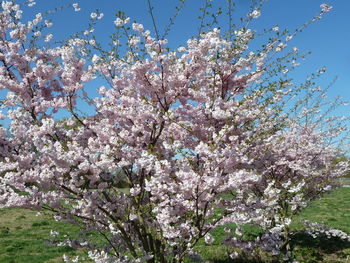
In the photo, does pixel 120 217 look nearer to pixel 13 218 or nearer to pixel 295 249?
pixel 295 249

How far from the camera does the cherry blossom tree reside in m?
4.57

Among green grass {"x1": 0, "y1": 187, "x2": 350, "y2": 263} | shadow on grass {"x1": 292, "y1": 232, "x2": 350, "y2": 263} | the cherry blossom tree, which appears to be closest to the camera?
the cherry blossom tree

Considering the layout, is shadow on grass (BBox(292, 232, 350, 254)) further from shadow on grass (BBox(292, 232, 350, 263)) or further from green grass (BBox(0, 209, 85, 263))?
green grass (BBox(0, 209, 85, 263))

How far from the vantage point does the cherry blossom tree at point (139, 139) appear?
4.57m

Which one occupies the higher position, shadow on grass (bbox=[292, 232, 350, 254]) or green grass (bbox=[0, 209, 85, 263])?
green grass (bbox=[0, 209, 85, 263])

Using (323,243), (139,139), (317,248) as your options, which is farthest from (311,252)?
(139,139)

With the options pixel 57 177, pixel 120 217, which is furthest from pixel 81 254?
pixel 57 177

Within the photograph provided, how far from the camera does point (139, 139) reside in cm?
538

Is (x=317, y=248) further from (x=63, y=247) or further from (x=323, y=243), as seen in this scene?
(x=63, y=247)

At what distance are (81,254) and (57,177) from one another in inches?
246

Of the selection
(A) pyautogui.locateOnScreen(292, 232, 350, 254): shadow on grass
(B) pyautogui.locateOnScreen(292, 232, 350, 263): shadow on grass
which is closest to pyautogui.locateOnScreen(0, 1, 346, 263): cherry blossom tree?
(B) pyautogui.locateOnScreen(292, 232, 350, 263): shadow on grass

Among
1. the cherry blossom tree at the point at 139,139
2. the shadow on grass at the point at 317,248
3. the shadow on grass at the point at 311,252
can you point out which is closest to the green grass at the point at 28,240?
the cherry blossom tree at the point at 139,139

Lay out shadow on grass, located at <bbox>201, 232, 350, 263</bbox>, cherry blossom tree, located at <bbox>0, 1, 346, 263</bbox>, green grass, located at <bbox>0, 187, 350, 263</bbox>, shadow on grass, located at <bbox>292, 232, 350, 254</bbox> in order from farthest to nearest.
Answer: shadow on grass, located at <bbox>292, 232, 350, 254</bbox>
green grass, located at <bbox>0, 187, 350, 263</bbox>
shadow on grass, located at <bbox>201, 232, 350, 263</bbox>
cherry blossom tree, located at <bbox>0, 1, 346, 263</bbox>

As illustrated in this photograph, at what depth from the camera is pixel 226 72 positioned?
6.09 m
